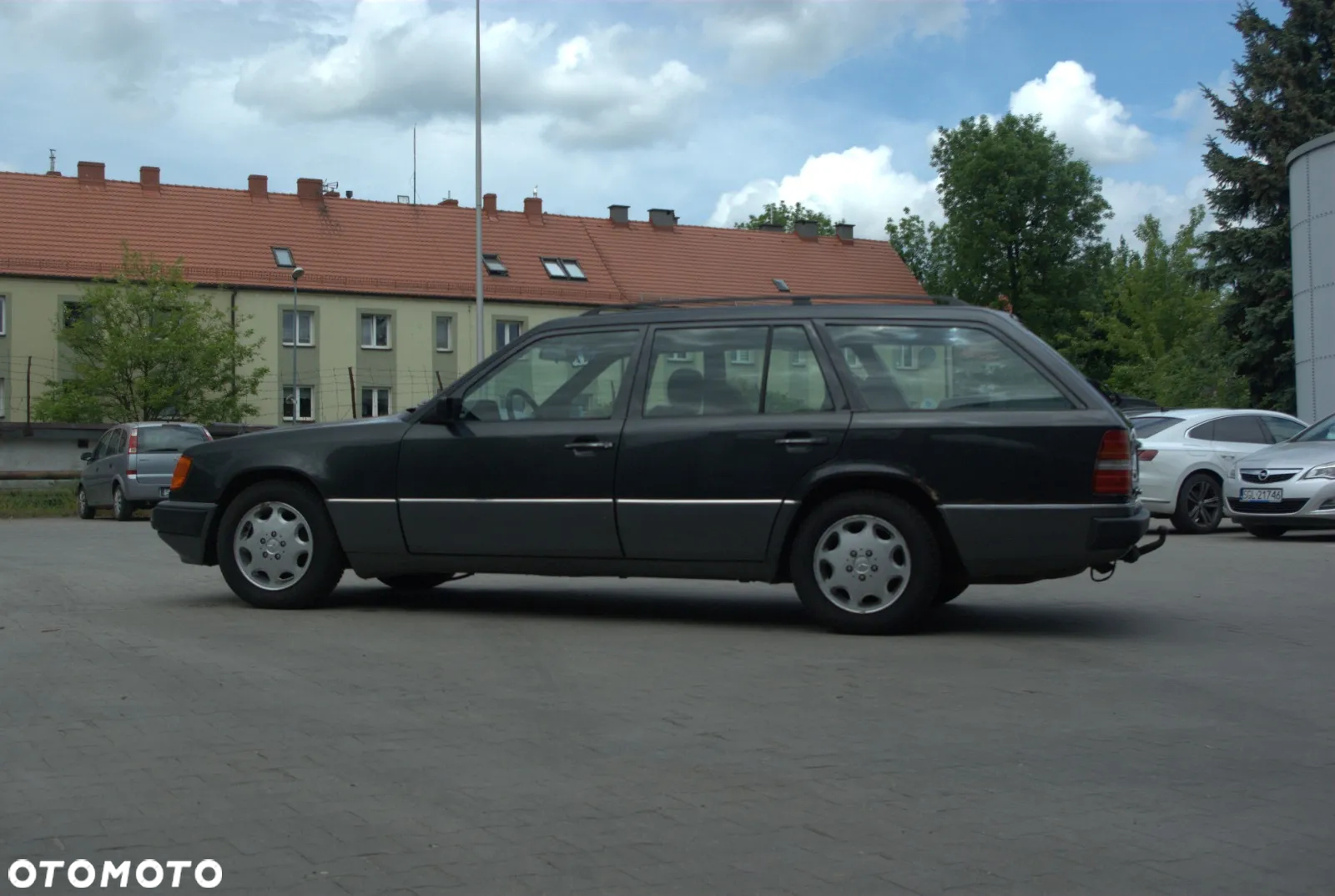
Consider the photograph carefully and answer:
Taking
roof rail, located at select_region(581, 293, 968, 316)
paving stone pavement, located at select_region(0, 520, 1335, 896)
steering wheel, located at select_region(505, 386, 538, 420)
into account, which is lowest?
paving stone pavement, located at select_region(0, 520, 1335, 896)

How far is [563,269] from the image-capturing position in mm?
69312

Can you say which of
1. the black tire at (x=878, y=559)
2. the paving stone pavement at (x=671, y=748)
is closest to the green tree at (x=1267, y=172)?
the paving stone pavement at (x=671, y=748)

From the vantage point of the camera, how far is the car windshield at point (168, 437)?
2675cm

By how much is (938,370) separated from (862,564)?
3.75ft

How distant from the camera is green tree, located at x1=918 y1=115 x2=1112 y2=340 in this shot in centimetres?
6819

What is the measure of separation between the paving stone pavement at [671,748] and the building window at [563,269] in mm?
58824

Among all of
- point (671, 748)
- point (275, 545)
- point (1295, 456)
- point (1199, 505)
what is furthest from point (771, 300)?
point (1199, 505)

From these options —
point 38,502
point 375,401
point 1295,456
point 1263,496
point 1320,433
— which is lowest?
point 38,502

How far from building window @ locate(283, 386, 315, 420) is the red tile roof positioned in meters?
3.94

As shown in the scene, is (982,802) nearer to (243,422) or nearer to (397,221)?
(243,422)

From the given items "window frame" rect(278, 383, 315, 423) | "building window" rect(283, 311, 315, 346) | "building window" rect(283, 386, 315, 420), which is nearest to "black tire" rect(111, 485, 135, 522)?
"window frame" rect(278, 383, 315, 423)

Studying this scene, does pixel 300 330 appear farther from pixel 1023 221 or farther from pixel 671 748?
pixel 671 748

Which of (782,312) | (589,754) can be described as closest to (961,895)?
(589,754)

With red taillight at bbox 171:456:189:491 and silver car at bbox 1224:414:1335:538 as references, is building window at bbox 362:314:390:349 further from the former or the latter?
red taillight at bbox 171:456:189:491
